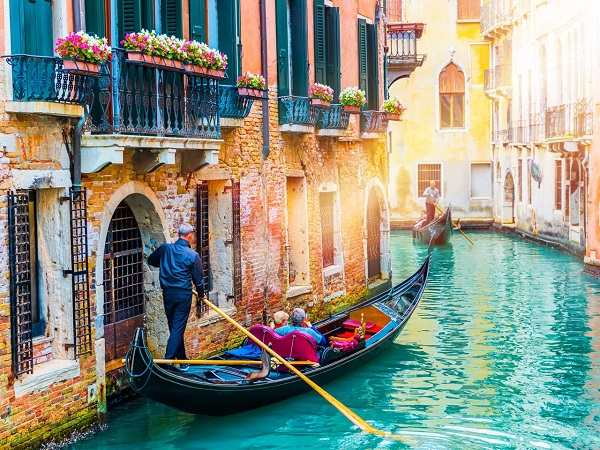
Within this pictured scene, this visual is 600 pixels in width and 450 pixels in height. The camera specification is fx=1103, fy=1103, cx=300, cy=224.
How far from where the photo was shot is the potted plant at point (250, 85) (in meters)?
10.4

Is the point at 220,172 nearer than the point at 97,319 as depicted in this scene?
No

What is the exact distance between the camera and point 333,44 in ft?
46.2

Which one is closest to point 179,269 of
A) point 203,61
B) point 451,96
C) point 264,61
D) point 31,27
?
point 203,61

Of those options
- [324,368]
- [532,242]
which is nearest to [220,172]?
[324,368]

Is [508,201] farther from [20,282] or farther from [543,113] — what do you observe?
[20,282]

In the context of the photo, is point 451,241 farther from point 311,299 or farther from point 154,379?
point 154,379

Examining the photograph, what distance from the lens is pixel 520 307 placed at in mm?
15375

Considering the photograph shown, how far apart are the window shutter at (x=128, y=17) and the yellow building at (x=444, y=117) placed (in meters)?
22.6

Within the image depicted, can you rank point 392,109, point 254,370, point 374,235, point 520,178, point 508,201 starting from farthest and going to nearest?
point 508,201 < point 520,178 < point 374,235 < point 392,109 < point 254,370

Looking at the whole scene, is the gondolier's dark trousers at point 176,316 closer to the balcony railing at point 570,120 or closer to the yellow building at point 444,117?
the balcony railing at point 570,120

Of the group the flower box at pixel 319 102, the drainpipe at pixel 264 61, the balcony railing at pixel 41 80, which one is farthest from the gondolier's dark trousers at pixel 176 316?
the flower box at pixel 319 102

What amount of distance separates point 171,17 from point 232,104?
1.26 m

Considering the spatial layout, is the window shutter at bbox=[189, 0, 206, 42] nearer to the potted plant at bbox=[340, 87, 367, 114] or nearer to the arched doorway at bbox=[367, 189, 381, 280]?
the potted plant at bbox=[340, 87, 367, 114]

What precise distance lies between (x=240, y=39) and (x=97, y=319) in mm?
3711
